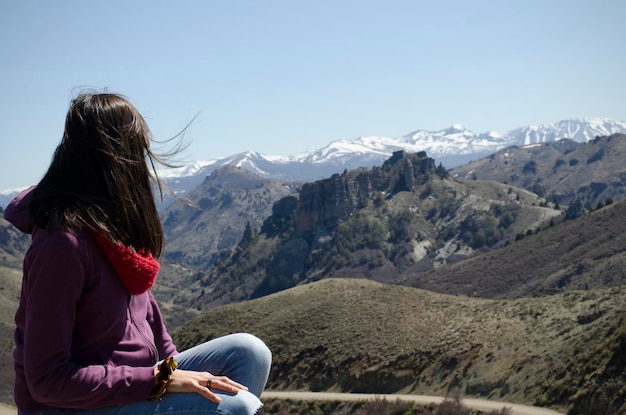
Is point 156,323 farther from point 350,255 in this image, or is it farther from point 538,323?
point 350,255

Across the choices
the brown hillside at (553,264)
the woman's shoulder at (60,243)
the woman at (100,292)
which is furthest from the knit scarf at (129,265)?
the brown hillside at (553,264)

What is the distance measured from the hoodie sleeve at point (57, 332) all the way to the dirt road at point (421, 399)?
29.5 meters

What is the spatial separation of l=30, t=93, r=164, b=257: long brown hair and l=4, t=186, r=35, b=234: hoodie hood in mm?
52

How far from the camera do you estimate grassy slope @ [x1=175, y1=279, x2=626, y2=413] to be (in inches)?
1331

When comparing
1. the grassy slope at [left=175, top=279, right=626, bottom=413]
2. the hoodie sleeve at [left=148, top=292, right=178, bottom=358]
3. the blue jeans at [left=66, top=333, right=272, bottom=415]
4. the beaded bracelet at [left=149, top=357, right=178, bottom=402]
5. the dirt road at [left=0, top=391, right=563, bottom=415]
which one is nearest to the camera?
the beaded bracelet at [left=149, top=357, right=178, bottom=402]

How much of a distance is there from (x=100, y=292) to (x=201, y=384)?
30.6 inches

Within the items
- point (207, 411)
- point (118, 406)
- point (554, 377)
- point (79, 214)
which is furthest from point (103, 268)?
point (554, 377)

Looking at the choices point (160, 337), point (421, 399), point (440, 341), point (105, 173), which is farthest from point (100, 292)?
point (440, 341)

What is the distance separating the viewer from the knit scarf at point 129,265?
3609 millimetres

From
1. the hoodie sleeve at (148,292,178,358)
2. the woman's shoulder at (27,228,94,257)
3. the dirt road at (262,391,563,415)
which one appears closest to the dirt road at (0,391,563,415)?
the dirt road at (262,391,563,415)

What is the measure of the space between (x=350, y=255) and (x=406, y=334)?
457 ft

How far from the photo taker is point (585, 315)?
130 feet

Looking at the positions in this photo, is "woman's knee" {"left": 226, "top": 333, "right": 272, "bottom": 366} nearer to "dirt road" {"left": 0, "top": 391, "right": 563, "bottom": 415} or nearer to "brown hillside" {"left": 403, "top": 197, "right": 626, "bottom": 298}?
"dirt road" {"left": 0, "top": 391, "right": 563, "bottom": 415}

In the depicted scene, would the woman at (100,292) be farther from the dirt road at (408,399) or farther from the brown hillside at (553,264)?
the brown hillside at (553,264)
